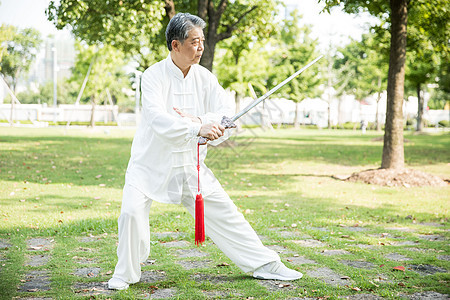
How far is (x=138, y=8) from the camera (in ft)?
46.4

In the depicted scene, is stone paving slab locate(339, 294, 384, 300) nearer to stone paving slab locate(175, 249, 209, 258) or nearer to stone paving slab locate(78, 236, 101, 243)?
stone paving slab locate(175, 249, 209, 258)

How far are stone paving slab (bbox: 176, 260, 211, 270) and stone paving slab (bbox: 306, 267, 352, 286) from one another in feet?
3.27

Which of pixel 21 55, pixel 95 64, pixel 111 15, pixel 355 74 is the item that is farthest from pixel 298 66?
pixel 111 15

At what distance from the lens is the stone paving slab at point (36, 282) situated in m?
3.89

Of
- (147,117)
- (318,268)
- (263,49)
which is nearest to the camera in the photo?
(147,117)

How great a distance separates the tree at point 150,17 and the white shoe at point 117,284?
36.3 feet

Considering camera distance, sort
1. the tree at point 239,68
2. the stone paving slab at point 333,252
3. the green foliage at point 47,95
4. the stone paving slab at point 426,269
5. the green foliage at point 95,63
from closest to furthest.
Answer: the stone paving slab at point 426,269 → the stone paving slab at point 333,252 → the tree at point 239,68 → the green foliage at point 95,63 → the green foliage at point 47,95

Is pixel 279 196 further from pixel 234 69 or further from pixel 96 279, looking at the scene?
pixel 234 69

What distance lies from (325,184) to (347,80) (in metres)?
45.9

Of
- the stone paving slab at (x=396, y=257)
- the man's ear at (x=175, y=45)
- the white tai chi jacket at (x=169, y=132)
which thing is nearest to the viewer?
the white tai chi jacket at (x=169, y=132)

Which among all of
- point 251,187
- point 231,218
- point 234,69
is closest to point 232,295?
point 231,218

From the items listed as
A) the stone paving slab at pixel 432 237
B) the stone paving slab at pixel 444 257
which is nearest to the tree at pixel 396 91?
the stone paving slab at pixel 432 237

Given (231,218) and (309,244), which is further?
(309,244)

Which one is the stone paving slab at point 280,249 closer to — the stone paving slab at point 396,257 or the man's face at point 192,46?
the stone paving slab at point 396,257
